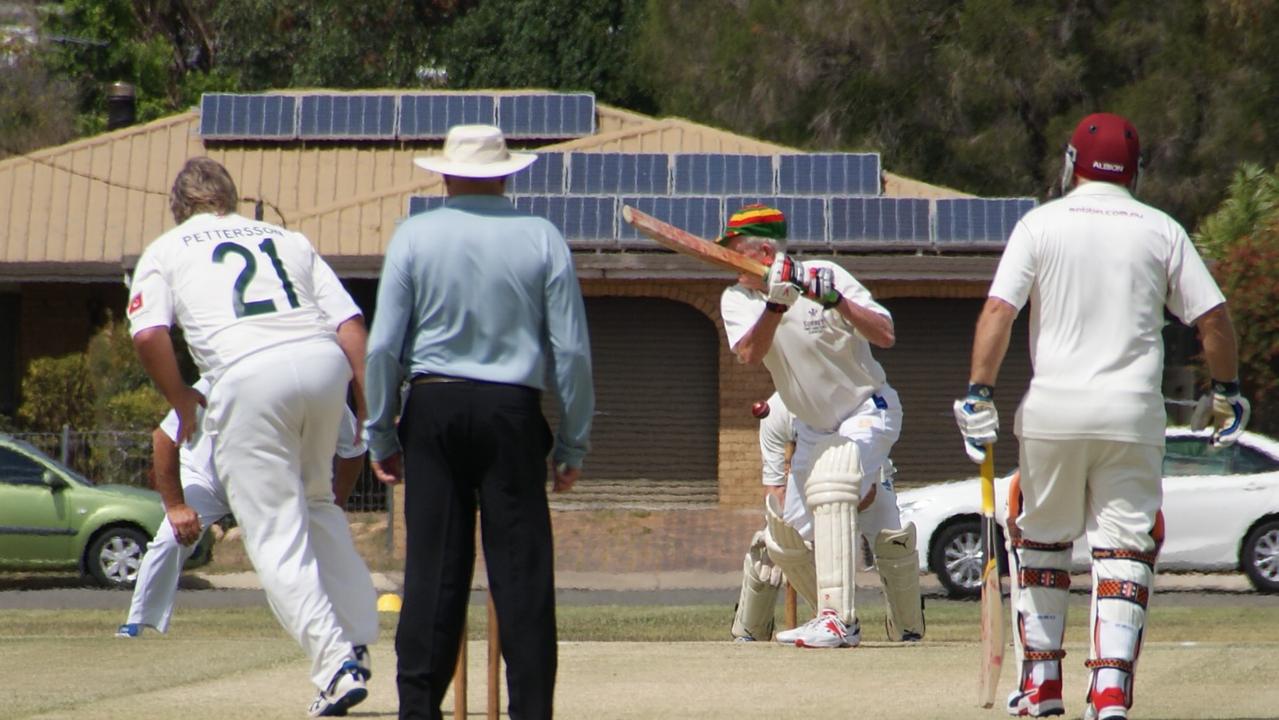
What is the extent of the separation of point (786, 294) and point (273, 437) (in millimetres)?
2218

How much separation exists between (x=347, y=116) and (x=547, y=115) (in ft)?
8.38

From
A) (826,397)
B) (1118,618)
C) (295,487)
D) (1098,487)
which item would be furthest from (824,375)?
(295,487)

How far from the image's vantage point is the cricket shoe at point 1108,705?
6.00 m

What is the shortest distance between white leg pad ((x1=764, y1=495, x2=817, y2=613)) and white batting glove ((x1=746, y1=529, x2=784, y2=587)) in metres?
0.39

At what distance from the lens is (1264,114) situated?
3030 centimetres

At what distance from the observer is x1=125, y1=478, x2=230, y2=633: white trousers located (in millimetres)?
9867

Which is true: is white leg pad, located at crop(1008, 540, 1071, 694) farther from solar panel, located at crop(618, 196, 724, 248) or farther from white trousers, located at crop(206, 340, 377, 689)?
solar panel, located at crop(618, 196, 724, 248)

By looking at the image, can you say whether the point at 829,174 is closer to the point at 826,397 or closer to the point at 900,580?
the point at 900,580

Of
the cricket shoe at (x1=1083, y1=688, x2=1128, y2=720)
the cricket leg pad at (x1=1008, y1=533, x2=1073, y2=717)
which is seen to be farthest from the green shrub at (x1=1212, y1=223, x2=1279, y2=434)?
the cricket shoe at (x1=1083, y1=688, x2=1128, y2=720)

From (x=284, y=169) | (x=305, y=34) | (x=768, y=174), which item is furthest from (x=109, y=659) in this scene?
(x=305, y=34)

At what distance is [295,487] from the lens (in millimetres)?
6668

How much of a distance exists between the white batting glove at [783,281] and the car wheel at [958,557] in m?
9.17

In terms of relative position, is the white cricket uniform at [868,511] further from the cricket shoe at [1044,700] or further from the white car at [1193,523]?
the white car at [1193,523]

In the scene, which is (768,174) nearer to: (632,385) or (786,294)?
(632,385)
